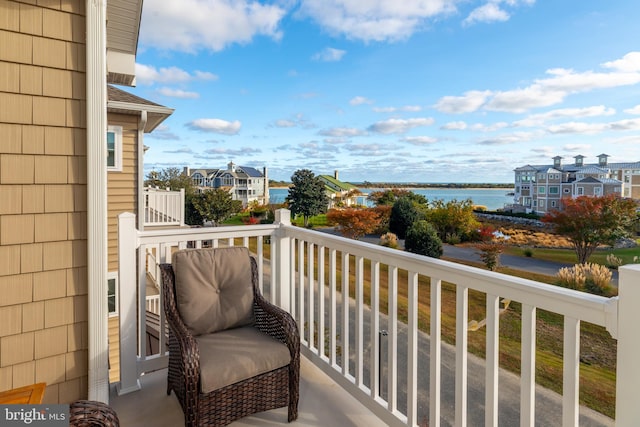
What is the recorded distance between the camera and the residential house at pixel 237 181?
905 centimetres

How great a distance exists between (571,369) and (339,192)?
16.0ft

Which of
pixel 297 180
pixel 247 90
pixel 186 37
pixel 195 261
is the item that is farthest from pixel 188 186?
pixel 195 261

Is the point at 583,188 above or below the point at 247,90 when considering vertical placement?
below

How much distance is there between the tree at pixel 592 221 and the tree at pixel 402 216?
1.48 metres

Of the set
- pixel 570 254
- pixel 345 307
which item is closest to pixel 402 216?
pixel 570 254

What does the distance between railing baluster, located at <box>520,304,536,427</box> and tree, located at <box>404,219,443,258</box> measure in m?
2.48

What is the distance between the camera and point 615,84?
182 inches

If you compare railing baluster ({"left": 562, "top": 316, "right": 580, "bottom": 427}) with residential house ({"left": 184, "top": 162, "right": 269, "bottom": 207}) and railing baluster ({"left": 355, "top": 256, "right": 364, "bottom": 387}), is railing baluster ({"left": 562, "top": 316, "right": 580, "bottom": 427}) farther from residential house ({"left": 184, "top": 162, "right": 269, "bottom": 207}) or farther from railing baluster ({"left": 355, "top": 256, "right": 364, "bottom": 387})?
residential house ({"left": 184, "top": 162, "right": 269, "bottom": 207})

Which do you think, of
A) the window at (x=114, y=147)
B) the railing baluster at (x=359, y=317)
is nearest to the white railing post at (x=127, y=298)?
the railing baluster at (x=359, y=317)

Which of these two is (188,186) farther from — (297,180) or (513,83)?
(513,83)

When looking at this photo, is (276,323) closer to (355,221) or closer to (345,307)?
(345,307)

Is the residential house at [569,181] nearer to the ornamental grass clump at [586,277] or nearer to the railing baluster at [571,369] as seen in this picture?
the ornamental grass clump at [586,277]

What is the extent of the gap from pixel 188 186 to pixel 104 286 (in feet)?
44.3

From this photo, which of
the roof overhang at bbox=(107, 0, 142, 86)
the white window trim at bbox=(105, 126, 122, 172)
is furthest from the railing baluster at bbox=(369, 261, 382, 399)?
the white window trim at bbox=(105, 126, 122, 172)
